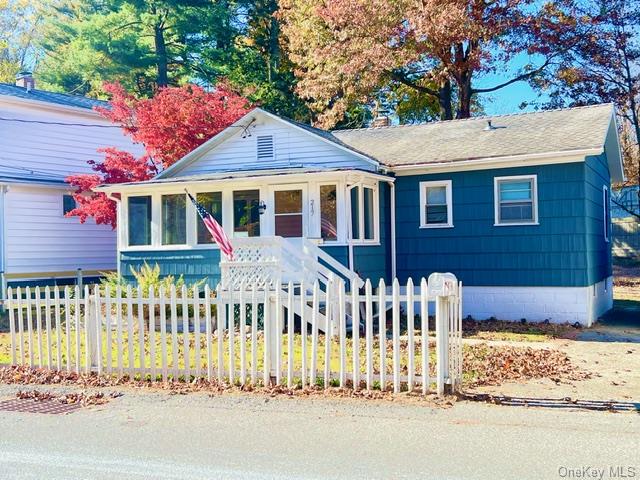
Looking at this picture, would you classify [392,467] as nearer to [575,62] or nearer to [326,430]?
[326,430]

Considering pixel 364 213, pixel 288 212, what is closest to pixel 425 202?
pixel 364 213

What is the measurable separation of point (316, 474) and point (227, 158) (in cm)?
1324

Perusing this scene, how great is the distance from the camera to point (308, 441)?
6.30m

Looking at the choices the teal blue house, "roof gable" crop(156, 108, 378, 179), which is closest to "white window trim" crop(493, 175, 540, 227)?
the teal blue house

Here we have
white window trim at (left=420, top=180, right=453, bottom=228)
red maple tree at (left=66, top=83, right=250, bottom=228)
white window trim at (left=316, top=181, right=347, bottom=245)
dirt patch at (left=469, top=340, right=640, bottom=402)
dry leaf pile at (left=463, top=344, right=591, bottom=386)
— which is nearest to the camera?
dirt patch at (left=469, top=340, right=640, bottom=402)

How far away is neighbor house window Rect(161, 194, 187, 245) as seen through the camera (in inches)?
662

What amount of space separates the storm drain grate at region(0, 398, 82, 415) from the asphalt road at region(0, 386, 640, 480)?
227mm

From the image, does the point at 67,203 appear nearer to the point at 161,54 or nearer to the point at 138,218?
the point at 138,218

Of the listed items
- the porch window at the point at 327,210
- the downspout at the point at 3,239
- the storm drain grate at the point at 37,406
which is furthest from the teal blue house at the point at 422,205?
the storm drain grate at the point at 37,406

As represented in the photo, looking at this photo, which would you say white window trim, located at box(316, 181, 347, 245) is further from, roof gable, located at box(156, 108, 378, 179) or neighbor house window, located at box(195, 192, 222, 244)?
neighbor house window, located at box(195, 192, 222, 244)

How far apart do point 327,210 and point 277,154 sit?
103 inches

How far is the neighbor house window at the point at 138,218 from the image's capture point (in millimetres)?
17172

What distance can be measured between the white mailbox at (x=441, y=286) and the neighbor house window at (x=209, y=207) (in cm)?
960

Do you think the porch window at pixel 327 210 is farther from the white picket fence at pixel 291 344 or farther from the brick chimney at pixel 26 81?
the brick chimney at pixel 26 81
